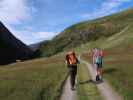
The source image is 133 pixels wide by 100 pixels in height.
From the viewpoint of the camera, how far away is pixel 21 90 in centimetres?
2502

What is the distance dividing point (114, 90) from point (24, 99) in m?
5.97

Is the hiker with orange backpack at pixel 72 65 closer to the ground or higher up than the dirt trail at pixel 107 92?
higher up

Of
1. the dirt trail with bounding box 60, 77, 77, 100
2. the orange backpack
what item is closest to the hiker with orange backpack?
the orange backpack

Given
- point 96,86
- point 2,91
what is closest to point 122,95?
point 96,86

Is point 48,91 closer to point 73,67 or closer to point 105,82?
point 73,67

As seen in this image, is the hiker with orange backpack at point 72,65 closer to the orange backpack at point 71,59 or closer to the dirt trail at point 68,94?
the orange backpack at point 71,59

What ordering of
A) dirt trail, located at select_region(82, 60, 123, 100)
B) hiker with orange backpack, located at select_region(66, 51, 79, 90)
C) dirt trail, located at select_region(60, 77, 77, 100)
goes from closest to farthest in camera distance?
1. dirt trail, located at select_region(82, 60, 123, 100)
2. dirt trail, located at select_region(60, 77, 77, 100)
3. hiker with orange backpack, located at select_region(66, 51, 79, 90)

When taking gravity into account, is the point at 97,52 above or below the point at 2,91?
above

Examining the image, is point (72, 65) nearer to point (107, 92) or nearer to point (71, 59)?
point (71, 59)

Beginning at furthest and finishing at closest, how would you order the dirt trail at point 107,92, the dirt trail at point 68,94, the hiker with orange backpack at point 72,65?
the hiker with orange backpack at point 72,65, the dirt trail at point 68,94, the dirt trail at point 107,92

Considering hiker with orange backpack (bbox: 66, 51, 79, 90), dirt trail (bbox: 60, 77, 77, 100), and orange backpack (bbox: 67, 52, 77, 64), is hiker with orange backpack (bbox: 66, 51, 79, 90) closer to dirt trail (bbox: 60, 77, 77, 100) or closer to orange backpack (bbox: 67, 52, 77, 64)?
orange backpack (bbox: 67, 52, 77, 64)

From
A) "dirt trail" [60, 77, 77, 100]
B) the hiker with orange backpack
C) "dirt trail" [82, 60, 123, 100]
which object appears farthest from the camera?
the hiker with orange backpack

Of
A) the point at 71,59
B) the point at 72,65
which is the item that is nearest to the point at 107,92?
the point at 72,65

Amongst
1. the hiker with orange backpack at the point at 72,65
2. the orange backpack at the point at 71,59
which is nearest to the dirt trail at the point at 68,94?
the hiker with orange backpack at the point at 72,65
